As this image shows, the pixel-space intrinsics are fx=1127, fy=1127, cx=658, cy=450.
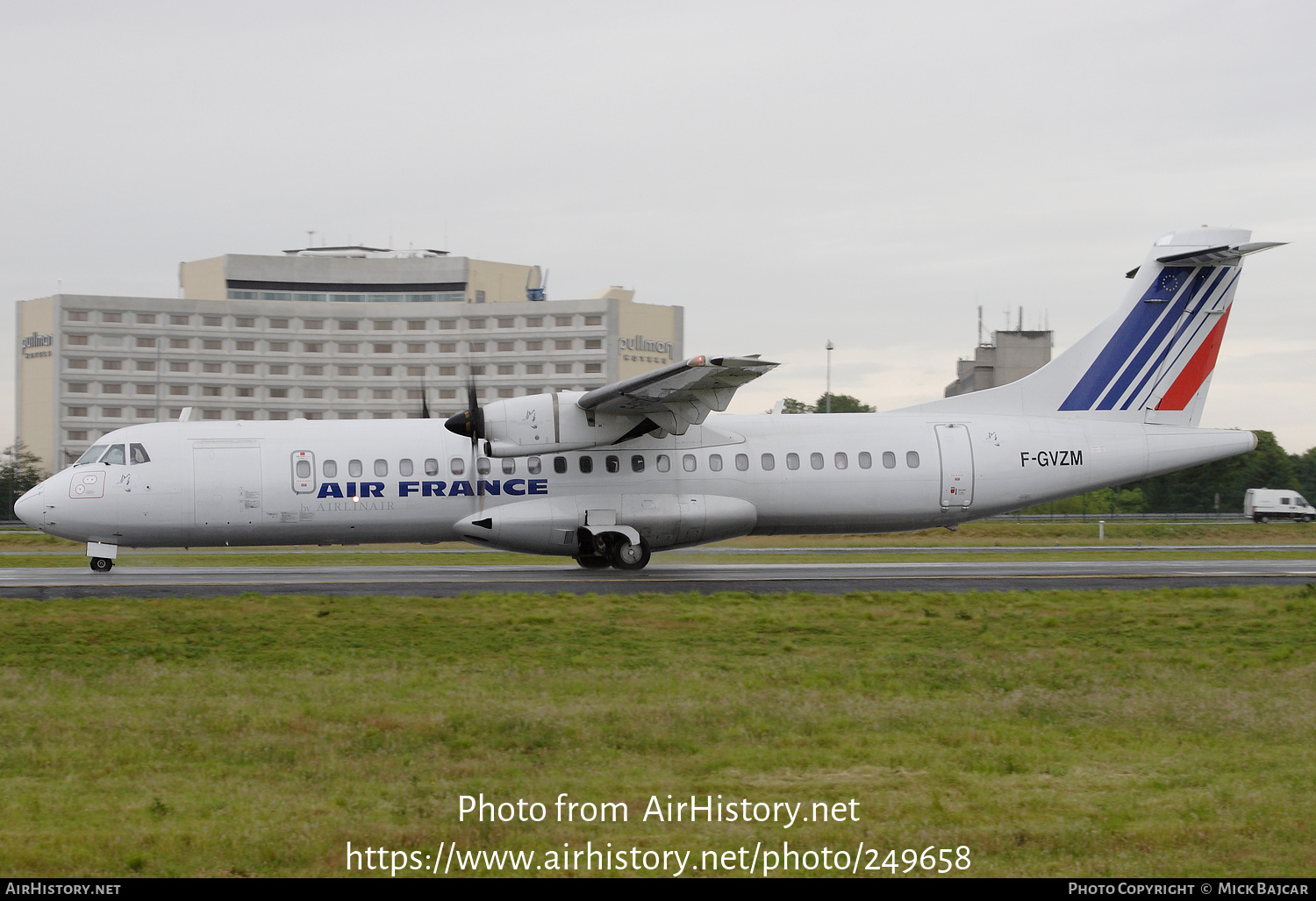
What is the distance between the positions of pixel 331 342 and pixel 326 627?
299 feet

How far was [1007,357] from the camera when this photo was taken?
97.7 meters

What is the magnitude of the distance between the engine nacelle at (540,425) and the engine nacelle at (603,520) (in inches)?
54.7

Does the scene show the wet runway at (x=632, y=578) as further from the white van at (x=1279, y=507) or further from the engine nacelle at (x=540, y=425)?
the white van at (x=1279, y=507)

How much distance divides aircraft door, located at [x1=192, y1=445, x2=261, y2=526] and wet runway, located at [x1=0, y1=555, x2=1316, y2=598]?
3.96 feet

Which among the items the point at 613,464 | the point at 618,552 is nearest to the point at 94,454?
the point at 613,464

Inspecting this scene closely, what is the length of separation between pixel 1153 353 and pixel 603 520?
13.5 meters

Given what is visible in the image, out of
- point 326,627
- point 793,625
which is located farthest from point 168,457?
point 793,625

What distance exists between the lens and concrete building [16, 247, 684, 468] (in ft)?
316

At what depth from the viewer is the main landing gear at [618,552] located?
77.8ft

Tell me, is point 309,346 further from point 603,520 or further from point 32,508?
point 603,520

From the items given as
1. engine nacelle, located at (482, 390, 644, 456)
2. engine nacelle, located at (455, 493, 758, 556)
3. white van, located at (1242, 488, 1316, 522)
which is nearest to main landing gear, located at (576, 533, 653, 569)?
engine nacelle, located at (455, 493, 758, 556)

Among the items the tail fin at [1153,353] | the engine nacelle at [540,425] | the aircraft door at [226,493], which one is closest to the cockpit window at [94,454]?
the aircraft door at [226,493]

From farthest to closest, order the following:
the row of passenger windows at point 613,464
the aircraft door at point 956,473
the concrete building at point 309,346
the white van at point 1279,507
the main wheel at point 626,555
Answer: the concrete building at point 309,346 < the white van at point 1279,507 < the aircraft door at point 956,473 < the main wheel at point 626,555 < the row of passenger windows at point 613,464

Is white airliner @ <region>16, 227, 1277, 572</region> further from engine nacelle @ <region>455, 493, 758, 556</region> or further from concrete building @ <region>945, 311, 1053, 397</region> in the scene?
concrete building @ <region>945, 311, 1053, 397</region>
